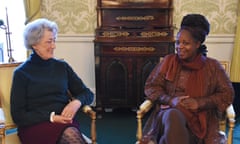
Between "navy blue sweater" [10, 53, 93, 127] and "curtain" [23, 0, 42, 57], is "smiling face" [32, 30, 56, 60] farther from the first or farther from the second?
"curtain" [23, 0, 42, 57]

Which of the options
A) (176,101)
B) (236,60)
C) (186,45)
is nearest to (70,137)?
(176,101)

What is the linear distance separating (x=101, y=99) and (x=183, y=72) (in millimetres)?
1440

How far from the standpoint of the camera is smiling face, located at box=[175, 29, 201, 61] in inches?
86.3

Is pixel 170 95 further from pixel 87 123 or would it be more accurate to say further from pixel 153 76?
pixel 87 123

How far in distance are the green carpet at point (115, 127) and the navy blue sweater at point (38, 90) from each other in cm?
89

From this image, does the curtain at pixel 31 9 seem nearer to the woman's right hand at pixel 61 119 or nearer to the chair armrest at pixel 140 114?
the woman's right hand at pixel 61 119

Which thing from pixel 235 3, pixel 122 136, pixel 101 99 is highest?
pixel 235 3

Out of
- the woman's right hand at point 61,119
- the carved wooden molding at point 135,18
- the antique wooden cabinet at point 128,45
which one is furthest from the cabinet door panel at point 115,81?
the woman's right hand at point 61,119

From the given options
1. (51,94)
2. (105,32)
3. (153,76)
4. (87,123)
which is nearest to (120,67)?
(105,32)

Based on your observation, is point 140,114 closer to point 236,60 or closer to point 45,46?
point 45,46

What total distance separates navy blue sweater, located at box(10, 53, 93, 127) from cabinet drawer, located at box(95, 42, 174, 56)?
1.11m

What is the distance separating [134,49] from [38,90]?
4.79ft

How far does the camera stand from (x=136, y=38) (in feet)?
11.2

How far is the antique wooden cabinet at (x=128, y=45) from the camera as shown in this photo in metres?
3.39
